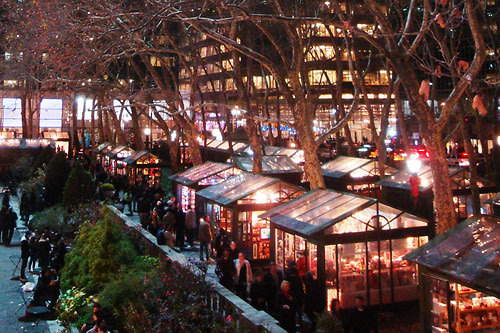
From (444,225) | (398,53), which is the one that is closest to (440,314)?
(444,225)

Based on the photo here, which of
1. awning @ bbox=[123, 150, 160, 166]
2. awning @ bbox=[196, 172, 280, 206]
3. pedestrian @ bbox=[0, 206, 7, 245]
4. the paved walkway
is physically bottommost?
the paved walkway

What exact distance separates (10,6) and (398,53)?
1651 cm

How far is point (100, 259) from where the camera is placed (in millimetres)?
11734

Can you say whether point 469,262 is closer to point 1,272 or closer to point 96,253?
point 96,253

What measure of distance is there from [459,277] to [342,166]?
17.6 m

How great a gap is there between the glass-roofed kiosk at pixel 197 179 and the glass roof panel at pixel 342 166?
213 inches

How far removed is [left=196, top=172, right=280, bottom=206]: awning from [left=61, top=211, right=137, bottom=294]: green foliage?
13.8 ft

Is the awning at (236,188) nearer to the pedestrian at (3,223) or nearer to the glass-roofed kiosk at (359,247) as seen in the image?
the glass-roofed kiosk at (359,247)

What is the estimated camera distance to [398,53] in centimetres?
1034

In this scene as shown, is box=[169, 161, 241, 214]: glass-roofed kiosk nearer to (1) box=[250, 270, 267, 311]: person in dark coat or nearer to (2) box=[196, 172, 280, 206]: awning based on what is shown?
(2) box=[196, 172, 280, 206]: awning

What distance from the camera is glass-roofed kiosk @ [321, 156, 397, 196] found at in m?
24.2

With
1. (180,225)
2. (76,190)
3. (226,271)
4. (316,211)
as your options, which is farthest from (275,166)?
(226,271)

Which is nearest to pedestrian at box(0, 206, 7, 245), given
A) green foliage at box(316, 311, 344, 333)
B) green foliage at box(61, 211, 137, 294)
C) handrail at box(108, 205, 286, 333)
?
green foliage at box(61, 211, 137, 294)

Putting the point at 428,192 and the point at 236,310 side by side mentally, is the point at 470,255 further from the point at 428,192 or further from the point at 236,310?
the point at 428,192
